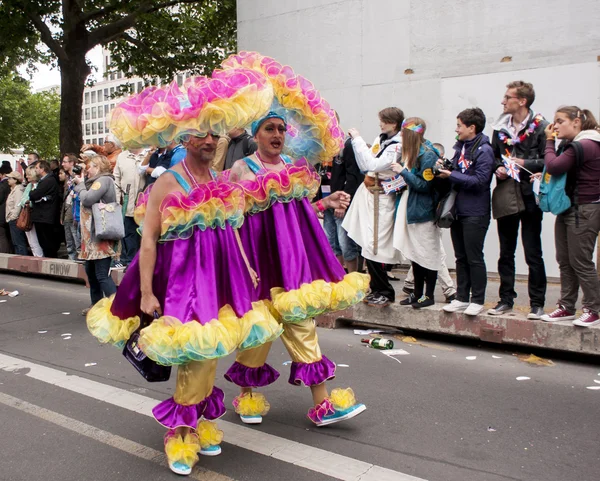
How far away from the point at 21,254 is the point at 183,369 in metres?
10.3

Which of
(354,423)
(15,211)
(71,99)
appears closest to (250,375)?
(354,423)

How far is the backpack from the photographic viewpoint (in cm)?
564

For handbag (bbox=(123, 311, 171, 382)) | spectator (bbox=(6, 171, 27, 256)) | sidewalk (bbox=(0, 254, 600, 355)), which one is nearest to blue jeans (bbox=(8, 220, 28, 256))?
spectator (bbox=(6, 171, 27, 256))

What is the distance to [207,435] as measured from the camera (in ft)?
12.4

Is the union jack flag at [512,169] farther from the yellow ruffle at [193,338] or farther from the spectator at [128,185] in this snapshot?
the spectator at [128,185]

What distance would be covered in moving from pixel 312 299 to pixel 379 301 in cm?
317

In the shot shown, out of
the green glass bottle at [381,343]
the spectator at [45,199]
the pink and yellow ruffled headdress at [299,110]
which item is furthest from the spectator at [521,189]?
the spectator at [45,199]

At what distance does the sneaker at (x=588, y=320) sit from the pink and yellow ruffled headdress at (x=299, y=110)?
110 inches

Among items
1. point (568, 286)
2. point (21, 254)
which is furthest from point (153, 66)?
point (568, 286)

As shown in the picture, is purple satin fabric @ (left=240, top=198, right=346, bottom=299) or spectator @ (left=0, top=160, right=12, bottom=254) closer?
purple satin fabric @ (left=240, top=198, right=346, bottom=299)

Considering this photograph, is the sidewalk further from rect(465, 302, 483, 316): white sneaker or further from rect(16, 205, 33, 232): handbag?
rect(16, 205, 33, 232): handbag

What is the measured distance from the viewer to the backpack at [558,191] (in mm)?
5641

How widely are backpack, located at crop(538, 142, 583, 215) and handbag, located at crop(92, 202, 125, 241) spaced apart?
456 cm

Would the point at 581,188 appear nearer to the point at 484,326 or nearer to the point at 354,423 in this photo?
the point at 484,326
